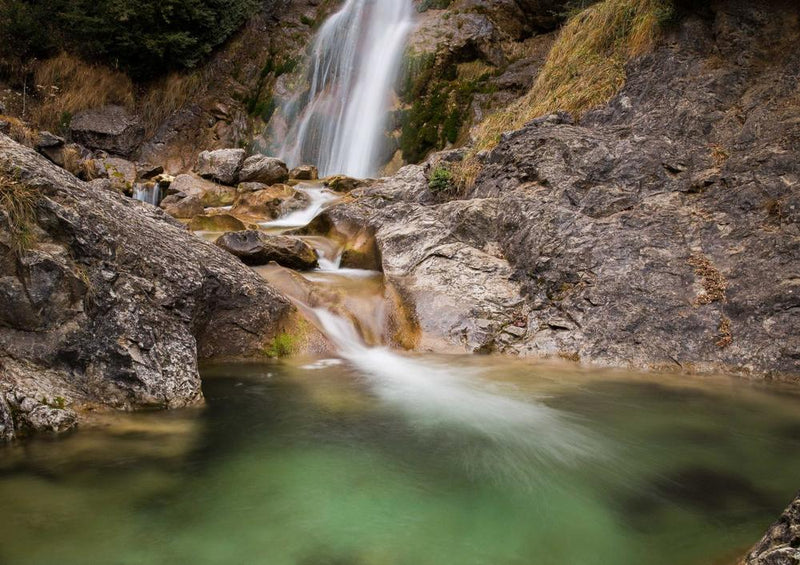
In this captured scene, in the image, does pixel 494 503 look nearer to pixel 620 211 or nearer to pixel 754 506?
pixel 754 506

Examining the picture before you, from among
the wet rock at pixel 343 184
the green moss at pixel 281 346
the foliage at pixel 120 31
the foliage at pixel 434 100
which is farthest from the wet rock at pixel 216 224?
the foliage at pixel 120 31

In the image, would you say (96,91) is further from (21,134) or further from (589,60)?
(589,60)

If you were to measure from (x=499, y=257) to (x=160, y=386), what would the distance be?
15.3 feet

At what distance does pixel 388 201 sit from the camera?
31.9 feet

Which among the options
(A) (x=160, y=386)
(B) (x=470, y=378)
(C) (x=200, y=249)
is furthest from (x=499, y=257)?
(A) (x=160, y=386)

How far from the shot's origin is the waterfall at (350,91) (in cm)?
1614

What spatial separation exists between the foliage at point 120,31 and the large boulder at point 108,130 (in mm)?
1957

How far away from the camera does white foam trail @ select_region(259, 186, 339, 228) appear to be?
11531 mm

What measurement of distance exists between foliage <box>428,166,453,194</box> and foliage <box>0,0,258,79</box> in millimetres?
14493

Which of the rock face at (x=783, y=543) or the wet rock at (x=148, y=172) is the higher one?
the wet rock at (x=148, y=172)

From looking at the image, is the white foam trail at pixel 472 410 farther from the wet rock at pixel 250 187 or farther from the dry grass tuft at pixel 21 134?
the dry grass tuft at pixel 21 134

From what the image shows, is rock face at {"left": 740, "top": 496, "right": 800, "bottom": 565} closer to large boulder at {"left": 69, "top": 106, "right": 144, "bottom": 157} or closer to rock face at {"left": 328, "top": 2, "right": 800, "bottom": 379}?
rock face at {"left": 328, "top": 2, "right": 800, "bottom": 379}

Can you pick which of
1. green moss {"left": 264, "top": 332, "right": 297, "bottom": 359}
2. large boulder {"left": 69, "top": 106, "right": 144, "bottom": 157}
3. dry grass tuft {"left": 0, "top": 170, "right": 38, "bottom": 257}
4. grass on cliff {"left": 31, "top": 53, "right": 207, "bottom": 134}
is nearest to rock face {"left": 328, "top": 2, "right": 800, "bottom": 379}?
green moss {"left": 264, "top": 332, "right": 297, "bottom": 359}

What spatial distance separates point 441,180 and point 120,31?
51.7ft
